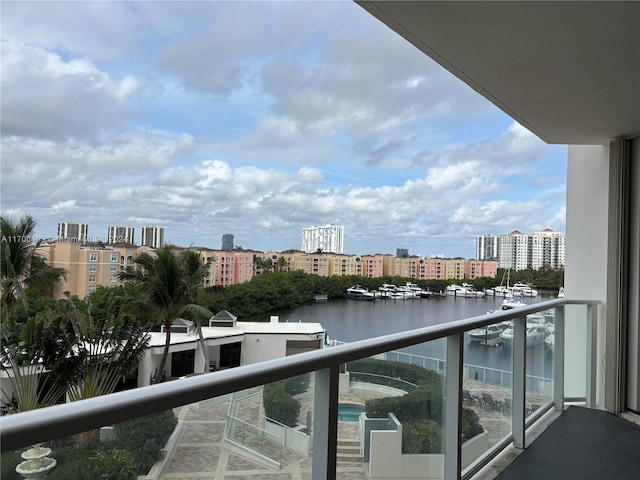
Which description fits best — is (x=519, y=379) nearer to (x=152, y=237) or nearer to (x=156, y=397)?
(x=156, y=397)

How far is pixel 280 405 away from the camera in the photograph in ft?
4.14

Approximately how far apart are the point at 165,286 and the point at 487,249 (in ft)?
73.1

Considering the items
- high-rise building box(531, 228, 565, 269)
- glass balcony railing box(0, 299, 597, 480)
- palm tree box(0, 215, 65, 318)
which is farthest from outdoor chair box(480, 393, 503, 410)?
palm tree box(0, 215, 65, 318)

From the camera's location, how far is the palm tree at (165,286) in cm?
2986

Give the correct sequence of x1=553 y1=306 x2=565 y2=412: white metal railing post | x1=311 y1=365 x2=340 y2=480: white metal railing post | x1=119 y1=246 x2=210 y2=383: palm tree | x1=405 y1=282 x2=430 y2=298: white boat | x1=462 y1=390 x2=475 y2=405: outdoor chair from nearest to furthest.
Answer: x1=311 y1=365 x2=340 y2=480: white metal railing post < x1=462 y1=390 x2=475 y2=405: outdoor chair < x1=553 y1=306 x2=565 y2=412: white metal railing post < x1=405 y1=282 x2=430 y2=298: white boat < x1=119 y1=246 x2=210 y2=383: palm tree

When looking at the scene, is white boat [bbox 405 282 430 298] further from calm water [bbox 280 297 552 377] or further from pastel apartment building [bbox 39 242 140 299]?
pastel apartment building [bbox 39 242 140 299]

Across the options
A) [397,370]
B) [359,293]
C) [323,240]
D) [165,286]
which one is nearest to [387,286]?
[359,293]

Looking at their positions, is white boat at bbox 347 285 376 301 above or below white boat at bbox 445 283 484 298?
below

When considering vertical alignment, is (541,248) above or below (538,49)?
below

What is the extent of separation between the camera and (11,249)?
92.8 ft

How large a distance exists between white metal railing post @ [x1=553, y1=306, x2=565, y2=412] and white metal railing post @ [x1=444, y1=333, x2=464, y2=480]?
6.16 feet

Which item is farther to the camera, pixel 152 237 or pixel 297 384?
pixel 152 237

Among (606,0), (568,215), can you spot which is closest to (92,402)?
(606,0)

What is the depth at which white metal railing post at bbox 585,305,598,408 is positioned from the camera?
390 centimetres
